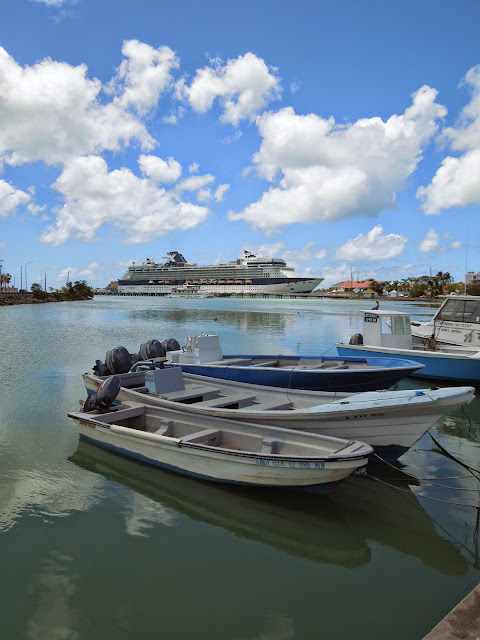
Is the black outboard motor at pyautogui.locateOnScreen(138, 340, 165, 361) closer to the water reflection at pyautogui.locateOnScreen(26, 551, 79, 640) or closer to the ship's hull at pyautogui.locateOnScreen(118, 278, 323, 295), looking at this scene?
the water reflection at pyautogui.locateOnScreen(26, 551, 79, 640)

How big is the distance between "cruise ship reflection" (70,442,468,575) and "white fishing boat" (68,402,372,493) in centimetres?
31

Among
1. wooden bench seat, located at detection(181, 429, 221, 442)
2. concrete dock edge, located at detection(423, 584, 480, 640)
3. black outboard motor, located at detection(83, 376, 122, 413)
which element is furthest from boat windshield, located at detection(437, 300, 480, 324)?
concrete dock edge, located at detection(423, 584, 480, 640)

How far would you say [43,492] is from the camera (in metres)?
7.17

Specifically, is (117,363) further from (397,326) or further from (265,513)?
(397,326)

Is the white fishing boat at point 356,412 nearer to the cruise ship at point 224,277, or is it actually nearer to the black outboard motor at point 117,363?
the black outboard motor at point 117,363

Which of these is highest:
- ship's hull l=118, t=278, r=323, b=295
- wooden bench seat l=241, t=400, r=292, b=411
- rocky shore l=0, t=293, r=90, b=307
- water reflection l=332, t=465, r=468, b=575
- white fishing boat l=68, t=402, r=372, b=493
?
ship's hull l=118, t=278, r=323, b=295

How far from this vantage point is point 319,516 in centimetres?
626

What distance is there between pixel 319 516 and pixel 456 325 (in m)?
12.6

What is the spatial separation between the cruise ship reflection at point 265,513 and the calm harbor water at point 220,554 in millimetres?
20

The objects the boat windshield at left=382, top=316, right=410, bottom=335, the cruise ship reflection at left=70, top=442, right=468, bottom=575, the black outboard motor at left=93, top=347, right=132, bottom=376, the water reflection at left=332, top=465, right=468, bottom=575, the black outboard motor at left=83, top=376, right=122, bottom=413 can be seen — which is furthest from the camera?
the boat windshield at left=382, top=316, right=410, bottom=335

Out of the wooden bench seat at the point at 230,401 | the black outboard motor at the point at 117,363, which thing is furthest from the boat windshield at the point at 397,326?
the black outboard motor at the point at 117,363

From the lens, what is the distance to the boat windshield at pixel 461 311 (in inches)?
633

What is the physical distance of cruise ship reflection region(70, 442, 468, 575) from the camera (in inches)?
218

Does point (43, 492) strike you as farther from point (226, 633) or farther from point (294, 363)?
point (294, 363)
